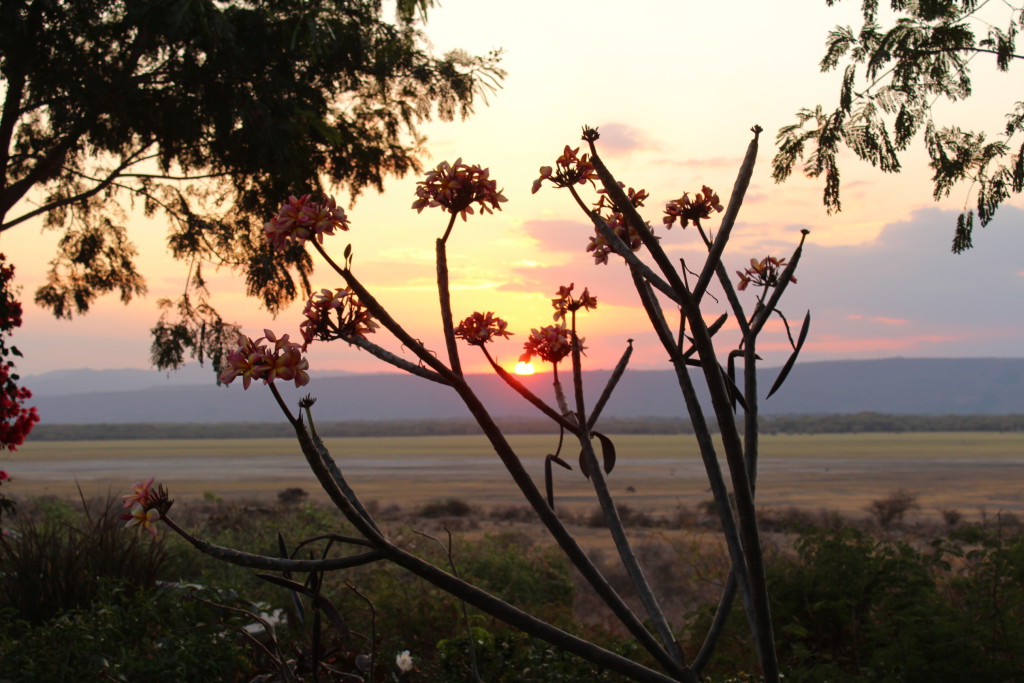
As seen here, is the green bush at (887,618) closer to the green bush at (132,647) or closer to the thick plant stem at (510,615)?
the thick plant stem at (510,615)

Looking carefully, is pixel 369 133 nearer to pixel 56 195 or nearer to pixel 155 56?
pixel 155 56

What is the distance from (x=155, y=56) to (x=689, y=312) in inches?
402

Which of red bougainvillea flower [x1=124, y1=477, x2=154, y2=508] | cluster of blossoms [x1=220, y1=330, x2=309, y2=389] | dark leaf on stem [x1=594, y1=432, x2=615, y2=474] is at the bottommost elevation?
red bougainvillea flower [x1=124, y1=477, x2=154, y2=508]

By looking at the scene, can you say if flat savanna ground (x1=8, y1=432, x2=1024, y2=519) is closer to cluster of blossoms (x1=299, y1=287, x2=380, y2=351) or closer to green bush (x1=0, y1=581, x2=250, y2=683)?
green bush (x1=0, y1=581, x2=250, y2=683)

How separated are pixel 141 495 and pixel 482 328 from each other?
1.19m

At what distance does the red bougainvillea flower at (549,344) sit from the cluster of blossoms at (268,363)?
122 cm

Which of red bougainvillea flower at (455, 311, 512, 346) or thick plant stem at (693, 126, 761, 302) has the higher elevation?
thick plant stem at (693, 126, 761, 302)

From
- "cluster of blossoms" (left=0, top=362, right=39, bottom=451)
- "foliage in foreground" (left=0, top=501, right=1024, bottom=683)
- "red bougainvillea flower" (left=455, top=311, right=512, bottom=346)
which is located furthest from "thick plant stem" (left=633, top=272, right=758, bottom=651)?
"cluster of blossoms" (left=0, top=362, right=39, bottom=451)

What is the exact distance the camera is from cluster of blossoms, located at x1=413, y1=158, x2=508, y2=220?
105 inches

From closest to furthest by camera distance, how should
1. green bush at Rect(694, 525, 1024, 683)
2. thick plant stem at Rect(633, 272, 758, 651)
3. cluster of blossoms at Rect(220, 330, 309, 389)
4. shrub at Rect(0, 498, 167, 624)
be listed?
1. cluster of blossoms at Rect(220, 330, 309, 389)
2. thick plant stem at Rect(633, 272, 758, 651)
3. green bush at Rect(694, 525, 1024, 683)
4. shrub at Rect(0, 498, 167, 624)

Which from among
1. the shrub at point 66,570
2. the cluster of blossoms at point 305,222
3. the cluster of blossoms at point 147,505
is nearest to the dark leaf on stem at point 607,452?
the cluster of blossoms at point 305,222

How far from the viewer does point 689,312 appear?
99.5 inches

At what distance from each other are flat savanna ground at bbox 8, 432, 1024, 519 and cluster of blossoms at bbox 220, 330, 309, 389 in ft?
44.8

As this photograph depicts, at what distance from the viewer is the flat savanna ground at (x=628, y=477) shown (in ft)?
100
